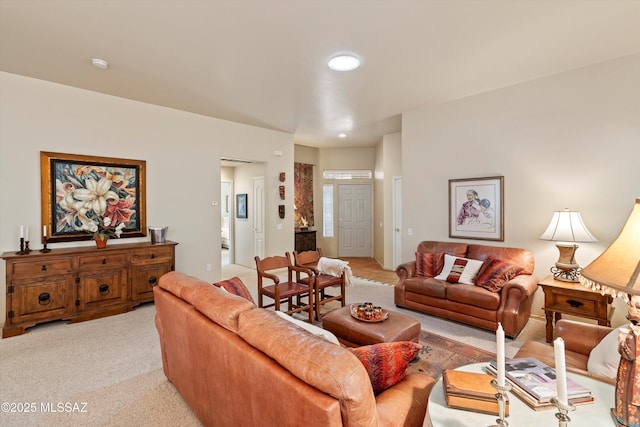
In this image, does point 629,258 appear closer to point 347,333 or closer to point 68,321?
point 347,333

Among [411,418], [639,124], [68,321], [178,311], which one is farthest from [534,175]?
[68,321]

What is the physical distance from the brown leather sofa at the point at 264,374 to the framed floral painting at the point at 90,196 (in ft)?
9.25

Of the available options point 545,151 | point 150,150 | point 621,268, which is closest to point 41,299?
point 150,150

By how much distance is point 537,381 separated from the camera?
1391mm

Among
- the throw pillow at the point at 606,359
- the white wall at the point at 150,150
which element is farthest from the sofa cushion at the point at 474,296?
the white wall at the point at 150,150

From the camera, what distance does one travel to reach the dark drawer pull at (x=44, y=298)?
3408 mm

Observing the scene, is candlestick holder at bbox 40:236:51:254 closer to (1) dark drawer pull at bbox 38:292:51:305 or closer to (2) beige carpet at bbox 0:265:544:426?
(1) dark drawer pull at bbox 38:292:51:305

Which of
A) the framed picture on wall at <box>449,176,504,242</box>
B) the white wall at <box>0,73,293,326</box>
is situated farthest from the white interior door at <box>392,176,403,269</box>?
the white wall at <box>0,73,293,326</box>

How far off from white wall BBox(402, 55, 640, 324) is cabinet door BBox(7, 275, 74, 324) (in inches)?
194

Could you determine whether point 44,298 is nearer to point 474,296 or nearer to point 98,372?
point 98,372

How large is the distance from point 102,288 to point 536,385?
4.46 m

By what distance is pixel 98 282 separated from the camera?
3758 mm

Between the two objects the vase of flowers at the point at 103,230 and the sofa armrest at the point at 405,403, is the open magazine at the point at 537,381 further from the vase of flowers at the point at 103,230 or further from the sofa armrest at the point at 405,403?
the vase of flowers at the point at 103,230

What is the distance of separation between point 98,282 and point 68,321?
1.80ft
